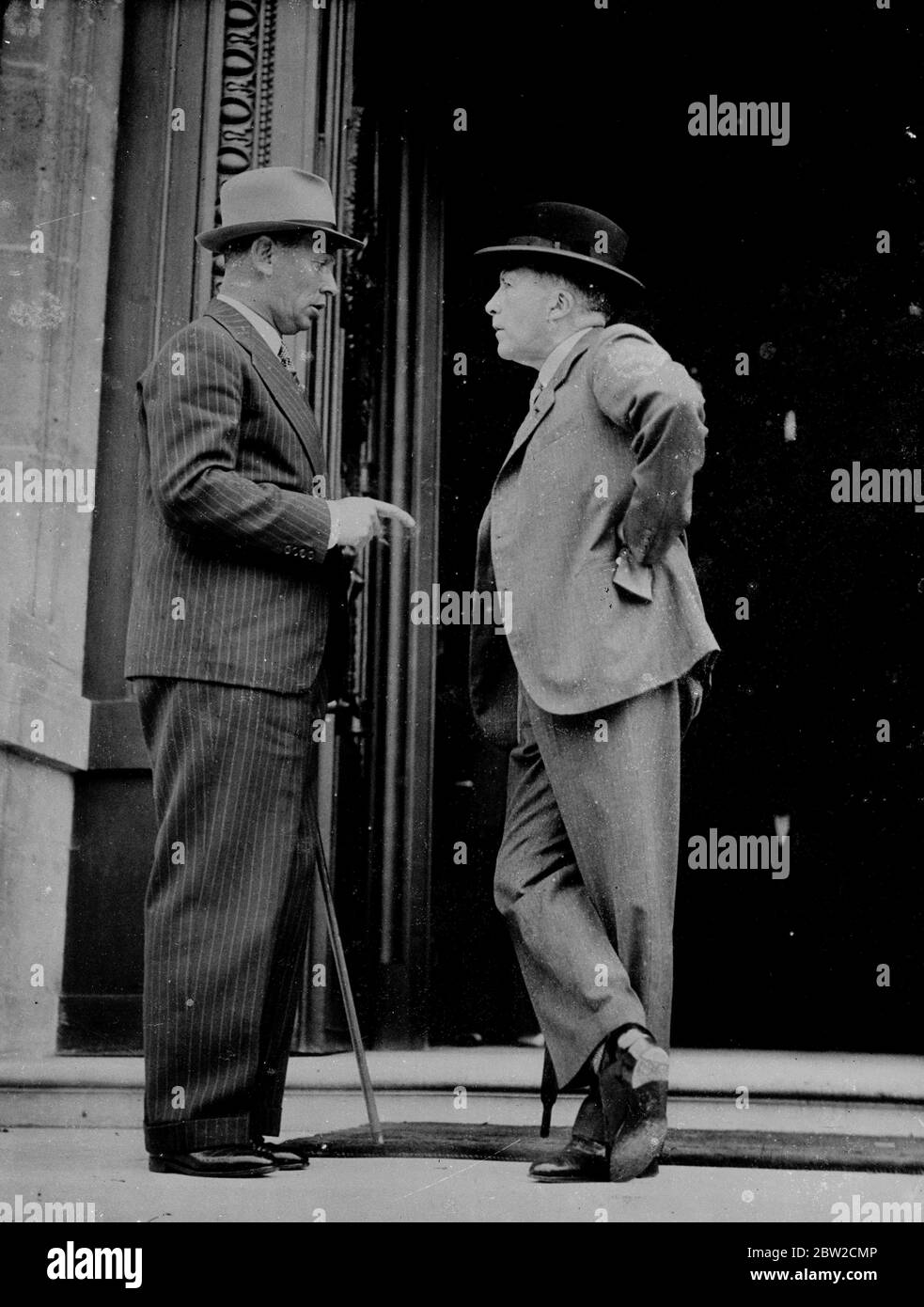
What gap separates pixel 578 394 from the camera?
296cm

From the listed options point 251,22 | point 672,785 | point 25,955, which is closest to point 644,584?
point 672,785

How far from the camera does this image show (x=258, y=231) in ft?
9.69

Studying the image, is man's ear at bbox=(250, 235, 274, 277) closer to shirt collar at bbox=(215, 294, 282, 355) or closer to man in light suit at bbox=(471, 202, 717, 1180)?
shirt collar at bbox=(215, 294, 282, 355)

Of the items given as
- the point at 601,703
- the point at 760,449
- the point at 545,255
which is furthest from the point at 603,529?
the point at 760,449

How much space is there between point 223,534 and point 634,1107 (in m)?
1.15

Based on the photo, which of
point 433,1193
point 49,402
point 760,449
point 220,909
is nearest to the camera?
point 433,1193

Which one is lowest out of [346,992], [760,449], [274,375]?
[346,992]

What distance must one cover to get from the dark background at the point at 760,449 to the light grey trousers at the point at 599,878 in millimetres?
1789

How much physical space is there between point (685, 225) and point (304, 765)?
2886 millimetres

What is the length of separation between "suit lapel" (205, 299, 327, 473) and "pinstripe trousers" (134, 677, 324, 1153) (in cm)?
48

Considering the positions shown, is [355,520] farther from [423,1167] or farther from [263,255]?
[423,1167]

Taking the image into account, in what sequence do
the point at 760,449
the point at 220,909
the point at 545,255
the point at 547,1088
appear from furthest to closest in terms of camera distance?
the point at 760,449, the point at 545,255, the point at 547,1088, the point at 220,909

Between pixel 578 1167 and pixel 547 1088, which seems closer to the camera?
pixel 578 1167

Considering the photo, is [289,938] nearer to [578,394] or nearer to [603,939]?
[603,939]
